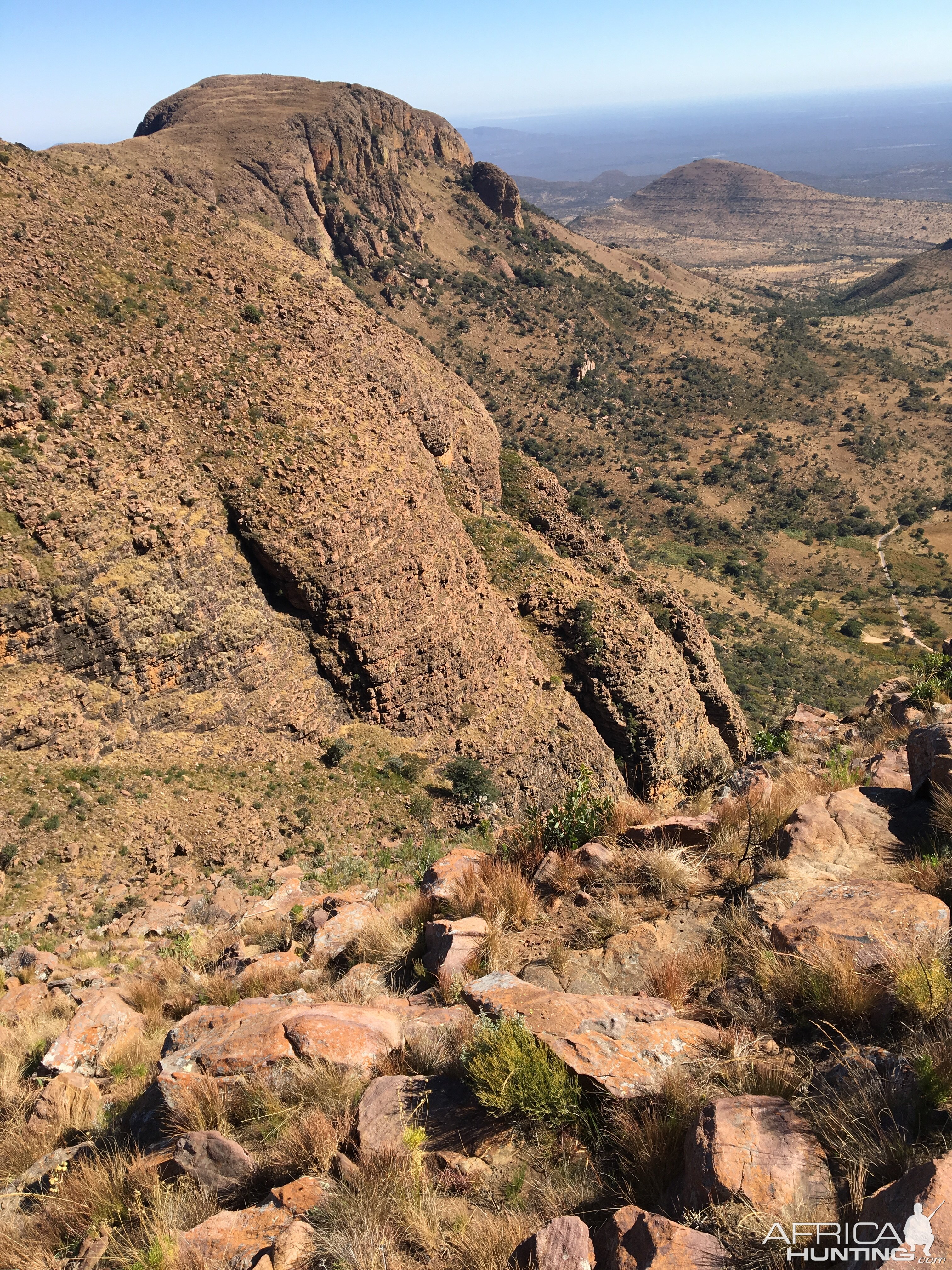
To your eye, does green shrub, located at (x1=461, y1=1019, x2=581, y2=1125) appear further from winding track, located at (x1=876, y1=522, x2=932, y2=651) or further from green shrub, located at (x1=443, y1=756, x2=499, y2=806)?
winding track, located at (x1=876, y1=522, x2=932, y2=651)

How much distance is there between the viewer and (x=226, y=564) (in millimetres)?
19594

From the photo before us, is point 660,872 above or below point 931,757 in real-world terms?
below

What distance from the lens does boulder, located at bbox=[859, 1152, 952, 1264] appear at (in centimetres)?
310

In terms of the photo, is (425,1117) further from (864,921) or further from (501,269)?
(501,269)

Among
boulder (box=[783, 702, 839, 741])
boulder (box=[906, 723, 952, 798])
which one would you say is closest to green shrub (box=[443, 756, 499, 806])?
boulder (box=[783, 702, 839, 741])

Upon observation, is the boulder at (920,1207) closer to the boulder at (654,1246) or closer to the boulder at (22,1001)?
the boulder at (654,1246)

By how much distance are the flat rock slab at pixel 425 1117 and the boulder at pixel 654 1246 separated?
1.22 meters

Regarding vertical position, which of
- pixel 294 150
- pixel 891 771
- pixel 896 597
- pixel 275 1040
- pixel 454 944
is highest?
pixel 294 150

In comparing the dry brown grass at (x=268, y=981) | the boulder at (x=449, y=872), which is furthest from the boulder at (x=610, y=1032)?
the dry brown grass at (x=268, y=981)

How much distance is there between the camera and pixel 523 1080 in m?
4.95

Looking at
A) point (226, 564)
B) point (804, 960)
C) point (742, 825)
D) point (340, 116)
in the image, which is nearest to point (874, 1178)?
point (804, 960)

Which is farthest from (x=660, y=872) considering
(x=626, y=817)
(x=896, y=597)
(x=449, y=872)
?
(x=896, y=597)

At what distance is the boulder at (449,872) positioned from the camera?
9.11 meters
